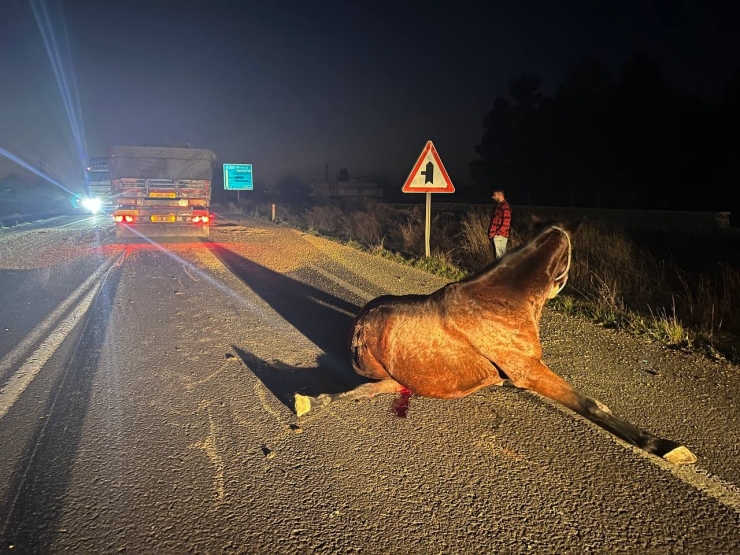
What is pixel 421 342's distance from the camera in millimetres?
3658

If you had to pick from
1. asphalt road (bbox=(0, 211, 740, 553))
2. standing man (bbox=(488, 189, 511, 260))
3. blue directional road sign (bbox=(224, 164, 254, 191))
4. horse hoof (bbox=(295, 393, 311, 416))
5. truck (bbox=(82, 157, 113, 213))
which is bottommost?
asphalt road (bbox=(0, 211, 740, 553))

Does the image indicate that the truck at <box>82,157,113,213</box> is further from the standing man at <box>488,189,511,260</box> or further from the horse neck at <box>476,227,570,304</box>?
the horse neck at <box>476,227,570,304</box>

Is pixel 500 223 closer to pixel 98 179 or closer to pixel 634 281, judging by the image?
pixel 634 281

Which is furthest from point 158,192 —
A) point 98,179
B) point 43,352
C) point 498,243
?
point 98,179

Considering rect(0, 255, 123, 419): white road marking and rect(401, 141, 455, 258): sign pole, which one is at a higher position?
rect(401, 141, 455, 258): sign pole

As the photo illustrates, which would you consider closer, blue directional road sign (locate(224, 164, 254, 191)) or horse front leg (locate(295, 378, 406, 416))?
horse front leg (locate(295, 378, 406, 416))

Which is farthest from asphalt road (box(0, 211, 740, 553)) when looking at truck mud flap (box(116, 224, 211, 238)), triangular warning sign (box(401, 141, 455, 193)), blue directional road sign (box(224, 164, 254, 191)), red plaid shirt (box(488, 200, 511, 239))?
blue directional road sign (box(224, 164, 254, 191))

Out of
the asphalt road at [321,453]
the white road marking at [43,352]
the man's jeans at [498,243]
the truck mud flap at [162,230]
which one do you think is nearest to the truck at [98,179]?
the truck mud flap at [162,230]

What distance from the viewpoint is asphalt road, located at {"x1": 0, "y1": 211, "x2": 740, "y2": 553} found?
251 cm

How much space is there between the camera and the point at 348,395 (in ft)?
12.8

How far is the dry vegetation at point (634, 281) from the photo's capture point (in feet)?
19.5

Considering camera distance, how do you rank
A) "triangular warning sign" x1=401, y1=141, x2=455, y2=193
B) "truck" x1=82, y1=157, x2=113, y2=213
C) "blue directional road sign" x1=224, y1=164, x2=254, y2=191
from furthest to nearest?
1. "blue directional road sign" x1=224, y1=164, x2=254, y2=191
2. "truck" x1=82, y1=157, x2=113, y2=213
3. "triangular warning sign" x1=401, y1=141, x2=455, y2=193

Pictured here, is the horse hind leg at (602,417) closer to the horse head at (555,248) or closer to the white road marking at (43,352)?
the horse head at (555,248)

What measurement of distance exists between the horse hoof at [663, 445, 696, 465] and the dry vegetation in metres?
2.52
